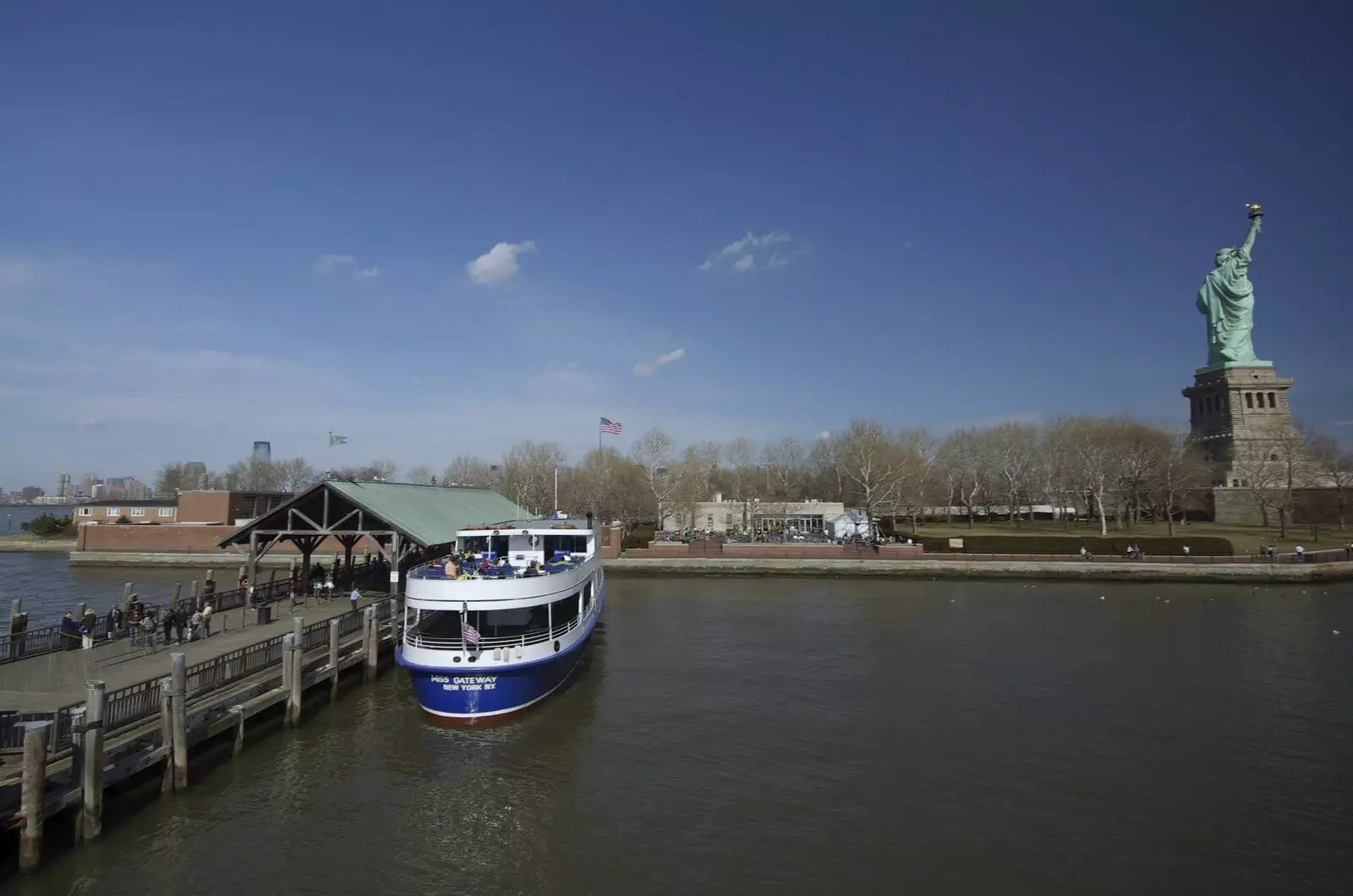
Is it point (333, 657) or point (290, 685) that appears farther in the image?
point (333, 657)

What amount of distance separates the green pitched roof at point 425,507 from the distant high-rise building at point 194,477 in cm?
14463

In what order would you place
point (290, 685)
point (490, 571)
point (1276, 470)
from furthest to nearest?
point (1276, 470)
point (490, 571)
point (290, 685)

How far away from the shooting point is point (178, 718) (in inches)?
668

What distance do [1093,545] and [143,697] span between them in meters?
65.9

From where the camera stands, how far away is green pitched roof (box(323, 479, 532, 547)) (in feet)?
103

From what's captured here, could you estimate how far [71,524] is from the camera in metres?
90.4

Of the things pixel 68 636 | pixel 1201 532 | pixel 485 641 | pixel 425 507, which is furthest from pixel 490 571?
pixel 1201 532

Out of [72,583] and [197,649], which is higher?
[197,649]

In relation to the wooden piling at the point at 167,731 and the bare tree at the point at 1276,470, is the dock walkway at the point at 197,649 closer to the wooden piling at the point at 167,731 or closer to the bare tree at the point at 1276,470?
the wooden piling at the point at 167,731

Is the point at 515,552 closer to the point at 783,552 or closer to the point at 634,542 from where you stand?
the point at 783,552

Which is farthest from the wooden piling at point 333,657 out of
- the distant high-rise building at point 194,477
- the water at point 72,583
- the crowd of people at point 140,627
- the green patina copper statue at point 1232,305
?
the distant high-rise building at point 194,477

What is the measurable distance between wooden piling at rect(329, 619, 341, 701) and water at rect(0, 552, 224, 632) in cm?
2224

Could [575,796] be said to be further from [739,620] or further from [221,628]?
[739,620]

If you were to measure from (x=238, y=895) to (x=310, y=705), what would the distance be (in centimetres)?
1133
